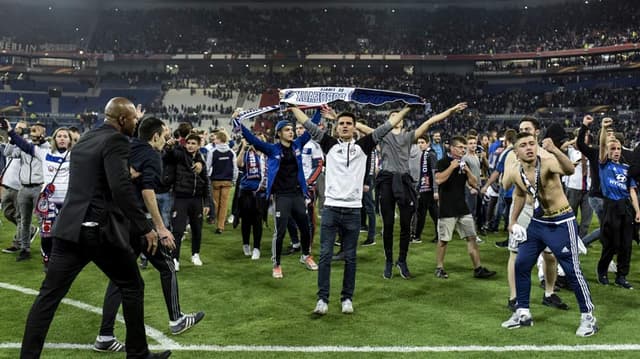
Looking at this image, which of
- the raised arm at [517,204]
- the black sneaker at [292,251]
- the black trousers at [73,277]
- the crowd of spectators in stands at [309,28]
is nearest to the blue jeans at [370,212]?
the black sneaker at [292,251]

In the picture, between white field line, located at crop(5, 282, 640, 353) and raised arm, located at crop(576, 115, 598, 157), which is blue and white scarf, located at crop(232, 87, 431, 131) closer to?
raised arm, located at crop(576, 115, 598, 157)

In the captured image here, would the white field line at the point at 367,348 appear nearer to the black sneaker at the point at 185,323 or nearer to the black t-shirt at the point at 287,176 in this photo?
the black sneaker at the point at 185,323

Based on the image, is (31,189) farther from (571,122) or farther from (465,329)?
(571,122)

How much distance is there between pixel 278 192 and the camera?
8023 millimetres

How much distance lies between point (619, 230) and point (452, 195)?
2240 millimetres

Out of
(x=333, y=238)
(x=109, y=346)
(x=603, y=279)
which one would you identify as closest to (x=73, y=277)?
(x=109, y=346)

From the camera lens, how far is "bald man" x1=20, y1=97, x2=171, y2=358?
4.11m

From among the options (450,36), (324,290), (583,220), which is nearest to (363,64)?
(450,36)

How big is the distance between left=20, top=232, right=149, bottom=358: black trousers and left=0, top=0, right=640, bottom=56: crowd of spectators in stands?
55165 millimetres

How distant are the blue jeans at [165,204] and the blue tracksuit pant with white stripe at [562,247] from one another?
5358mm

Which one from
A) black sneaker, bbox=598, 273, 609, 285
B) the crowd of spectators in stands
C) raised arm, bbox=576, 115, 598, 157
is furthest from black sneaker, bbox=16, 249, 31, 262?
the crowd of spectators in stands

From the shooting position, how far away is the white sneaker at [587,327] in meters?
5.50

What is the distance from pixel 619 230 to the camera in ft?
24.8

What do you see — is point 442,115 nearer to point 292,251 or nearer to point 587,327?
point 587,327
